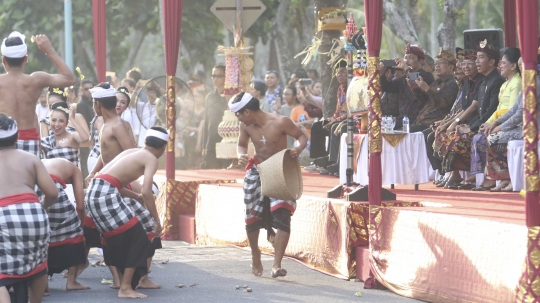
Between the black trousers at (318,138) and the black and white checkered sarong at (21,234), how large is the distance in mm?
7304

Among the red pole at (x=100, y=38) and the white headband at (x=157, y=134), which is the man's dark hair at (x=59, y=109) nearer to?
the red pole at (x=100, y=38)

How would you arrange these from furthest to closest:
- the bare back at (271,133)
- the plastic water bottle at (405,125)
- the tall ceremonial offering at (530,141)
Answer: the plastic water bottle at (405,125)
the bare back at (271,133)
the tall ceremonial offering at (530,141)

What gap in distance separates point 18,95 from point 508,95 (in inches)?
178

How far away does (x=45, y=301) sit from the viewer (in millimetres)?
7613

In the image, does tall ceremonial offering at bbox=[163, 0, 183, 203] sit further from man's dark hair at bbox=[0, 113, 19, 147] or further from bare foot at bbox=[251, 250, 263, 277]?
man's dark hair at bbox=[0, 113, 19, 147]

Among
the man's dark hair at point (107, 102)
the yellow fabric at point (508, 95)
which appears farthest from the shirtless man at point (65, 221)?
the yellow fabric at point (508, 95)

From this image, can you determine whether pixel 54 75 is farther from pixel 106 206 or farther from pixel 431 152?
pixel 431 152

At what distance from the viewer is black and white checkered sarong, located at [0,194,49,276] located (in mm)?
6316

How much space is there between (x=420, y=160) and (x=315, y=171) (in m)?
3.81

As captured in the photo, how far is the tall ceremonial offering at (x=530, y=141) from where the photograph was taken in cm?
598

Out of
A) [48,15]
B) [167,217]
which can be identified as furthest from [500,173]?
[48,15]

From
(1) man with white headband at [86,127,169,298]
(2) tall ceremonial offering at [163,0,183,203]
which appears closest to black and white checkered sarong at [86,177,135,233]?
(1) man with white headband at [86,127,169,298]

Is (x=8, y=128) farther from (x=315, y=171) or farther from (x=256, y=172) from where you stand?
(x=315, y=171)

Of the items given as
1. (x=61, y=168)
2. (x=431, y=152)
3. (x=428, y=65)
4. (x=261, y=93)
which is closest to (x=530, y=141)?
(x=61, y=168)
